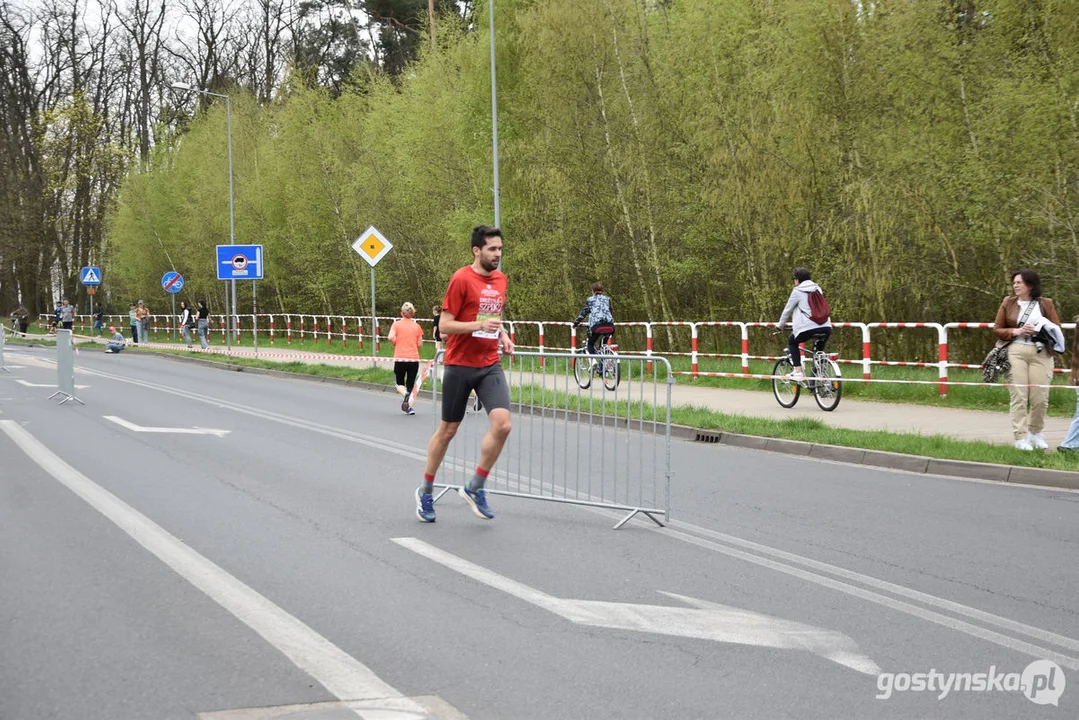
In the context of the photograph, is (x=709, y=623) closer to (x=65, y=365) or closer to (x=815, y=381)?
(x=815, y=381)

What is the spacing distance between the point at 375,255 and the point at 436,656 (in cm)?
2260

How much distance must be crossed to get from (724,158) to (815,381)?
8.86 meters

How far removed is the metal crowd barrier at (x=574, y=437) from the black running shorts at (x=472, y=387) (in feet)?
3.09

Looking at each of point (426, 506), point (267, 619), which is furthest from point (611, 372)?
point (267, 619)

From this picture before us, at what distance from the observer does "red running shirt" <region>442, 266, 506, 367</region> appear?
871 cm

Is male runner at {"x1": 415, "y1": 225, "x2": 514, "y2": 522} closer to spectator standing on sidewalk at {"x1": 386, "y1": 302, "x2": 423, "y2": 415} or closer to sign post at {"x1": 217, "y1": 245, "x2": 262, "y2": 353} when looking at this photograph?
spectator standing on sidewalk at {"x1": 386, "y1": 302, "x2": 423, "y2": 415}

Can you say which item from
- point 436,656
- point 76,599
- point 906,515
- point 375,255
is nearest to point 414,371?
point 375,255

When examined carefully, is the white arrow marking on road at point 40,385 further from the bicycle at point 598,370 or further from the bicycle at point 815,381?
the bicycle at point 598,370

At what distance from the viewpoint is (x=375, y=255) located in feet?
90.4

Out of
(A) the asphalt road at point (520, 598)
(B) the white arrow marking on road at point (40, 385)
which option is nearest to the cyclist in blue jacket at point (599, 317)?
(B) the white arrow marking on road at point (40, 385)

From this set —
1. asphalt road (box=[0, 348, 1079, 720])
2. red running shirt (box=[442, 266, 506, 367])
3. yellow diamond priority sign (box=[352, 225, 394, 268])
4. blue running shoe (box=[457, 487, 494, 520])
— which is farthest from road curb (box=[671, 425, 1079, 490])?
yellow diamond priority sign (box=[352, 225, 394, 268])

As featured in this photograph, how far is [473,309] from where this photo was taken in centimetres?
874

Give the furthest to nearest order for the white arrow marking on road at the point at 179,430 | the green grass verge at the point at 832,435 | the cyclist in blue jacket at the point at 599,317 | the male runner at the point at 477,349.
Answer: the cyclist in blue jacket at the point at 599,317, the white arrow marking on road at the point at 179,430, the green grass verge at the point at 832,435, the male runner at the point at 477,349

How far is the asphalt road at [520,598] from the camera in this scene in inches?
195
